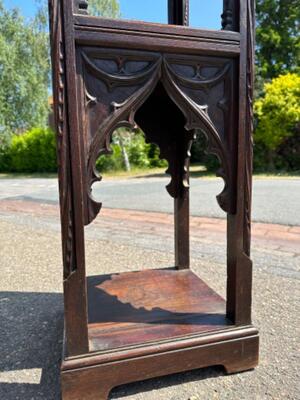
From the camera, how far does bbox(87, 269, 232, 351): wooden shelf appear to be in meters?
1.53

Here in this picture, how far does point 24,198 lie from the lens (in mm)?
7699

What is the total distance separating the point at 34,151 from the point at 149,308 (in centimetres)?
1790

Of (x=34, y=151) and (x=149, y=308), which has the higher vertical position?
(x=34, y=151)

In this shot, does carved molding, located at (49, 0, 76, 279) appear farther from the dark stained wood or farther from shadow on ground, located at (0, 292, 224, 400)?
shadow on ground, located at (0, 292, 224, 400)

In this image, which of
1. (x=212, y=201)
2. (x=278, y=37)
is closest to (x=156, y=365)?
(x=212, y=201)

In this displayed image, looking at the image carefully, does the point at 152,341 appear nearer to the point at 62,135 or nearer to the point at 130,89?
the point at 62,135

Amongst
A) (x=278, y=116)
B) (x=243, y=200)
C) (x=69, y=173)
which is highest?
(x=278, y=116)

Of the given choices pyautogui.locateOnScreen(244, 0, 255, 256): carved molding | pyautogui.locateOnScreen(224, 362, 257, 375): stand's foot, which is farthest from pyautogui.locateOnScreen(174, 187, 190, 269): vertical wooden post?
pyautogui.locateOnScreen(224, 362, 257, 375): stand's foot

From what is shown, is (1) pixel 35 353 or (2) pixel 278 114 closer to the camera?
(1) pixel 35 353

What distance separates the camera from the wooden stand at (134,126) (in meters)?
1.24

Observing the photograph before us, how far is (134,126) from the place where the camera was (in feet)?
4.46

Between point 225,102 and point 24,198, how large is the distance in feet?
23.1

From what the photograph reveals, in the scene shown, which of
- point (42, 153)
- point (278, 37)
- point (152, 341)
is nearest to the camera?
point (152, 341)

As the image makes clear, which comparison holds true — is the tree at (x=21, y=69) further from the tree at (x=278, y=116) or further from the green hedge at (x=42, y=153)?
the tree at (x=278, y=116)
